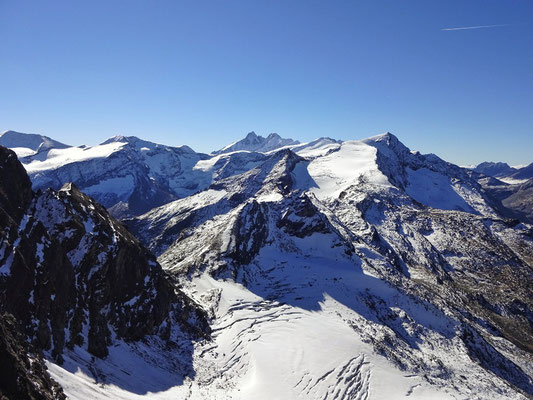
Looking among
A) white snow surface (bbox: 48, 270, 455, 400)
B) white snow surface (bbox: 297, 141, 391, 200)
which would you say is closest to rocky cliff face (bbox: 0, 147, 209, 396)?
white snow surface (bbox: 48, 270, 455, 400)

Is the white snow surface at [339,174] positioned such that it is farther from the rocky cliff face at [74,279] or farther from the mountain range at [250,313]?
the rocky cliff face at [74,279]

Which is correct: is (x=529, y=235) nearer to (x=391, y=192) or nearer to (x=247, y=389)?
(x=391, y=192)

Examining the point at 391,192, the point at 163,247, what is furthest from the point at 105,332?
the point at 391,192

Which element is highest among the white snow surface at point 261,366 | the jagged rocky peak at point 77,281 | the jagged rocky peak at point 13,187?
the jagged rocky peak at point 13,187

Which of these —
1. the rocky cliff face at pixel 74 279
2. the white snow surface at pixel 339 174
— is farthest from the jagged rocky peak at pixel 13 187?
the white snow surface at pixel 339 174

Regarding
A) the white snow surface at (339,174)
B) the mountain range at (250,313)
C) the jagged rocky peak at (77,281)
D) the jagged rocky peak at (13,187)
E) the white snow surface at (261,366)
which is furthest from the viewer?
the white snow surface at (339,174)

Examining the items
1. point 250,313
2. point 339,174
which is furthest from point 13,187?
point 339,174

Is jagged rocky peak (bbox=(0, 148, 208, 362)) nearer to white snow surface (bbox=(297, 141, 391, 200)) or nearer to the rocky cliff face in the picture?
the rocky cliff face
